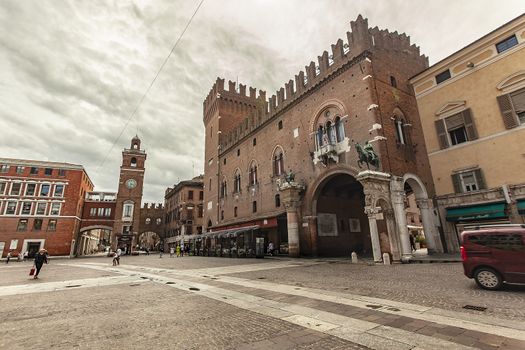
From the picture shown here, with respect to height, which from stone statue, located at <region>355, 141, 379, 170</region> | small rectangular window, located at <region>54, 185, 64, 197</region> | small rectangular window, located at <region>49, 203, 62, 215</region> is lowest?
stone statue, located at <region>355, 141, 379, 170</region>

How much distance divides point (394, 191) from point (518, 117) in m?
7.68

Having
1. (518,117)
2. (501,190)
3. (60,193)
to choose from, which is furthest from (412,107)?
(60,193)

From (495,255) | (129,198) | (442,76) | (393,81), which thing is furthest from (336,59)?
(129,198)

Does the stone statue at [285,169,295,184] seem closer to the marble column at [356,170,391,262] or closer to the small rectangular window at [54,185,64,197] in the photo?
the marble column at [356,170,391,262]

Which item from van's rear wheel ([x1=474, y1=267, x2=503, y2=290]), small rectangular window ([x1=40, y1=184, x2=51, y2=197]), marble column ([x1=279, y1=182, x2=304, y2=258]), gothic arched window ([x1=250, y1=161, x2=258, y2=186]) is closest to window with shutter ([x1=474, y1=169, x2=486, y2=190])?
marble column ([x1=279, y1=182, x2=304, y2=258])

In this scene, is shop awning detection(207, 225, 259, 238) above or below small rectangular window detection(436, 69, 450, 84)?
below

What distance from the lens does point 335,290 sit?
7.34 meters

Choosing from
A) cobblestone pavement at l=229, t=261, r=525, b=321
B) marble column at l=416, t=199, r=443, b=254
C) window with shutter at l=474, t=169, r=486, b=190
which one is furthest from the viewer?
marble column at l=416, t=199, r=443, b=254

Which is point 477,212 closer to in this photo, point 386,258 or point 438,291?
point 386,258

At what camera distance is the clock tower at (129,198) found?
4572 centimetres

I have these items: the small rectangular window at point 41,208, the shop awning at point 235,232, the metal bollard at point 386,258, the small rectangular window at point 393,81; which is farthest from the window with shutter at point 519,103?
the small rectangular window at point 41,208

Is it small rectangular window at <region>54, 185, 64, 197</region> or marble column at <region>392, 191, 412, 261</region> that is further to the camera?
small rectangular window at <region>54, 185, 64, 197</region>

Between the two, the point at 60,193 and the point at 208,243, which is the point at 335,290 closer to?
the point at 208,243

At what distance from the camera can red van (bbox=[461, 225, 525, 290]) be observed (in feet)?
21.7
